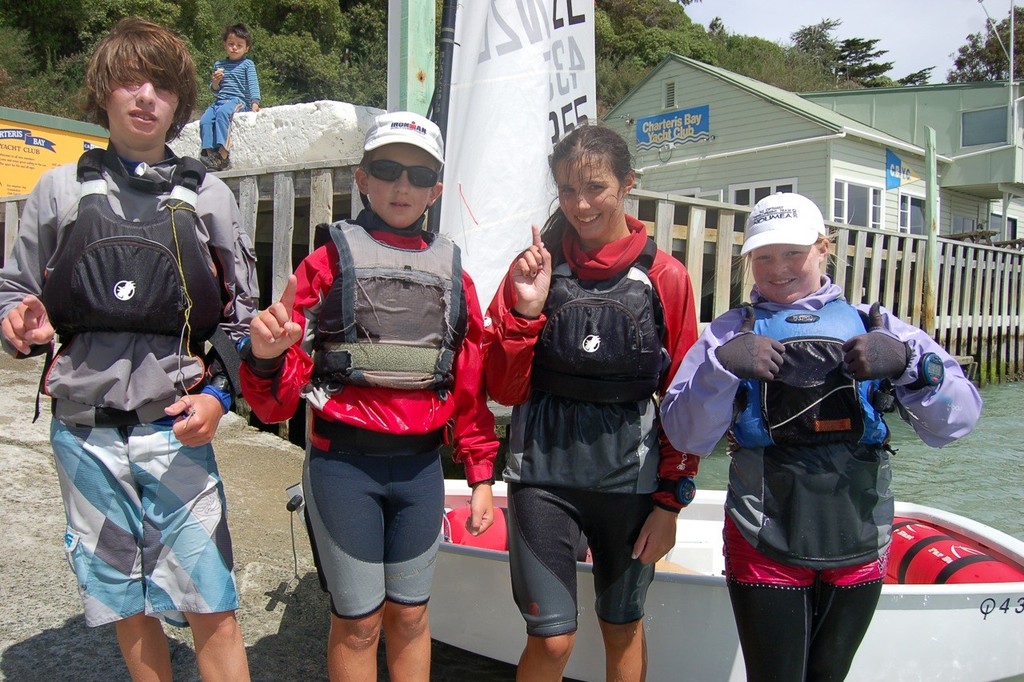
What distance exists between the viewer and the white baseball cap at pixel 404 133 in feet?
6.51

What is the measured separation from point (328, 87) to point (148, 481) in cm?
2447

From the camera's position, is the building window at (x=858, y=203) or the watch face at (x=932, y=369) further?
the building window at (x=858, y=203)

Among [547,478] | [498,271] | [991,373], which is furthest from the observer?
[991,373]

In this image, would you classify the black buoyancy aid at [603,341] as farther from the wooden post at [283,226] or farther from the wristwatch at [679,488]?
the wooden post at [283,226]

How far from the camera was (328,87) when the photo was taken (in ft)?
80.0

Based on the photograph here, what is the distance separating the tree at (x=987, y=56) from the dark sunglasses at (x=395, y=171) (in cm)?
5007

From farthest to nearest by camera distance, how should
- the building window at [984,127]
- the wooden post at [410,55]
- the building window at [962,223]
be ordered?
the building window at [962,223] < the building window at [984,127] < the wooden post at [410,55]

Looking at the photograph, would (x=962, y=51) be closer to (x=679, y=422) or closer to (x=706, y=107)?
(x=706, y=107)

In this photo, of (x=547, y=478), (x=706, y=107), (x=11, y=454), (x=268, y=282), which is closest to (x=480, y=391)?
(x=547, y=478)

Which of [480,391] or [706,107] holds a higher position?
[706,107]

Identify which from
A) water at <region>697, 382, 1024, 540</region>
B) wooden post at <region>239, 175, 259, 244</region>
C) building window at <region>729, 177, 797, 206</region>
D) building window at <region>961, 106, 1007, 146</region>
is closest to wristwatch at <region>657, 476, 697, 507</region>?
wooden post at <region>239, 175, 259, 244</region>

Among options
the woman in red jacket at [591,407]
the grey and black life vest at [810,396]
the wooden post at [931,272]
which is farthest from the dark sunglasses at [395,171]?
the wooden post at [931,272]

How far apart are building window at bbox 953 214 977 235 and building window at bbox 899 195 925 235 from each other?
223 cm

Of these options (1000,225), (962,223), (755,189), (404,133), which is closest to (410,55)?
(404,133)
